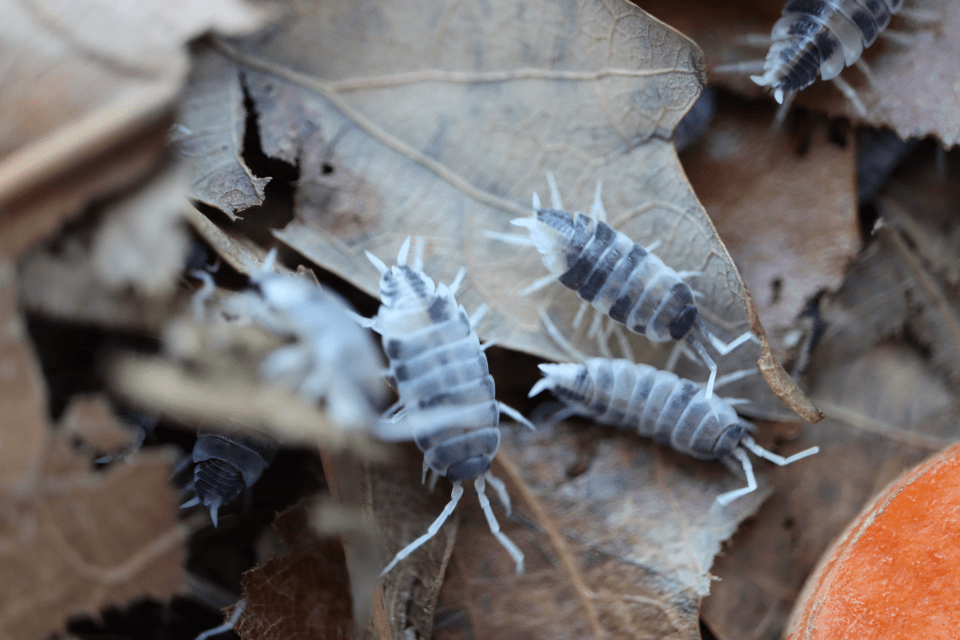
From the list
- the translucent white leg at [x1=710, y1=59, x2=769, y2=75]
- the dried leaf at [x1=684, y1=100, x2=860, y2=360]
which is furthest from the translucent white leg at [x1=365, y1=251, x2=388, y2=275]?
the translucent white leg at [x1=710, y1=59, x2=769, y2=75]

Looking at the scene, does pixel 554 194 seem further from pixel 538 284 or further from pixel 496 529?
pixel 496 529

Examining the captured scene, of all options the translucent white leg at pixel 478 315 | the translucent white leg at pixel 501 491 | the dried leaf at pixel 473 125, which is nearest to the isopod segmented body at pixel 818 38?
the dried leaf at pixel 473 125

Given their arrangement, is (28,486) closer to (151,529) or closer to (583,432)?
(151,529)

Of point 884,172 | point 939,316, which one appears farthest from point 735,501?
point 884,172

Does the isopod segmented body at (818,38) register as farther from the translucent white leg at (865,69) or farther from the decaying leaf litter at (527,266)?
the decaying leaf litter at (527,266)

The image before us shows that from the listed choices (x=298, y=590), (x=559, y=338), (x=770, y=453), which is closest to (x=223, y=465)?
(x=298, y=590)

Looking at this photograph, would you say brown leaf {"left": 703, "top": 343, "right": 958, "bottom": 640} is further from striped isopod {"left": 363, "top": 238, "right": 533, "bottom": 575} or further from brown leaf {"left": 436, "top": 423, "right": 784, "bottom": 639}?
striped isopod {"left": 363, "top": 238, "right": 533, "bottom": 575}
